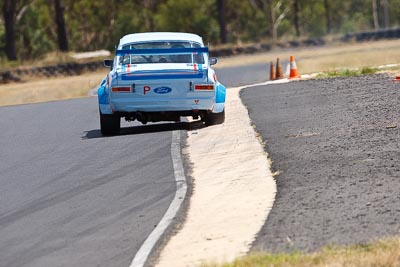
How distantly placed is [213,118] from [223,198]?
803 centimetres

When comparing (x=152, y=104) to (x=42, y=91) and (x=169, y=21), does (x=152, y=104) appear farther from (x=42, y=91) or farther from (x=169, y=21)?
(x=169, y=21)

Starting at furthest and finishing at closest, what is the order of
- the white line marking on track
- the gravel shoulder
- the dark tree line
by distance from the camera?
the dark tree line < the gravel shoulder < the white line marking on track

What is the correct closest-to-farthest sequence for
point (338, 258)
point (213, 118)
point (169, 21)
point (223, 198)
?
point (338, 258), point (223, 198), point (213, 118), point (169, 21)

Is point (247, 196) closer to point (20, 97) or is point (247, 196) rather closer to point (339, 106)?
point (339, 106)

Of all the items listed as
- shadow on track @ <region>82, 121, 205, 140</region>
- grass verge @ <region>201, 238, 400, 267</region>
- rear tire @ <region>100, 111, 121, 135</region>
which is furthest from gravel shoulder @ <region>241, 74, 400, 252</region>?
rear tire @ <region>100, 111, 121, 135</region>

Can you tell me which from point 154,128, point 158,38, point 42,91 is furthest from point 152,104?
point 42,91

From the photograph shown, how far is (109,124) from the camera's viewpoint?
19516 mm

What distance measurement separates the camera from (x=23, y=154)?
1766 cm

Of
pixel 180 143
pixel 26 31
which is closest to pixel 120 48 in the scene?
pixel 180 143

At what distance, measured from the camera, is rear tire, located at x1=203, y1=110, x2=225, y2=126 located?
19.8 m

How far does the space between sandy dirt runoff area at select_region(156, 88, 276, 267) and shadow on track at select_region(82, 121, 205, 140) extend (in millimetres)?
1367

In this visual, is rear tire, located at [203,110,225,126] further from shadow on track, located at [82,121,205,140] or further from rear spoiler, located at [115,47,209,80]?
rear spoiler, located at [115,47,209,80]

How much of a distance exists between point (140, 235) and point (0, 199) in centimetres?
334

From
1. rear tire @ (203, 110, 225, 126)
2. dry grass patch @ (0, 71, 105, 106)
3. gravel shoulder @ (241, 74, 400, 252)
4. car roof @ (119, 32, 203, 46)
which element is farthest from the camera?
dry grass patch @ (0, 71, 105, 106)
